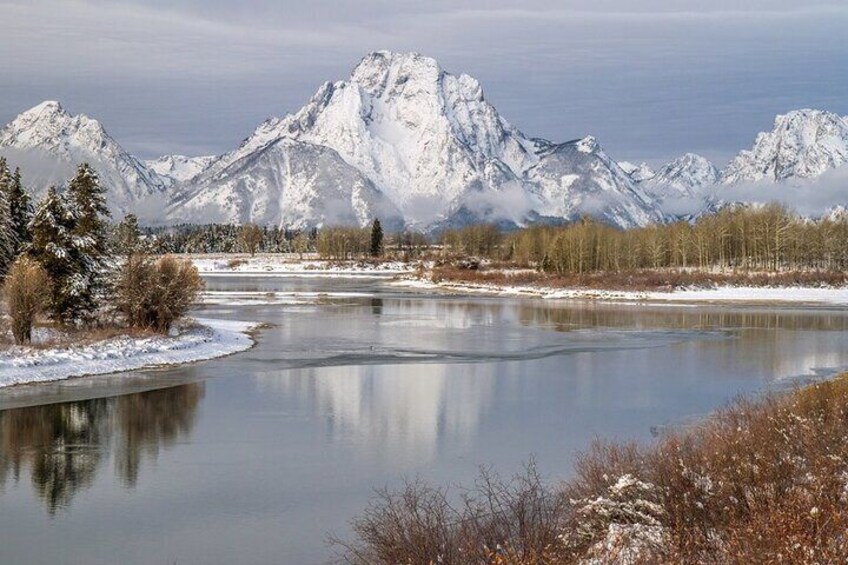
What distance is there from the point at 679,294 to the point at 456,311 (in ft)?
103

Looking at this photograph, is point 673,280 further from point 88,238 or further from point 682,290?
point 88,238

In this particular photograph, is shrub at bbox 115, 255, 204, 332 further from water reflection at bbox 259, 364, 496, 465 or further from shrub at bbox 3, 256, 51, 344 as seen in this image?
water reflection at bbox 259, 364, 496, 465

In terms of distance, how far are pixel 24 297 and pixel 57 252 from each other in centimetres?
537

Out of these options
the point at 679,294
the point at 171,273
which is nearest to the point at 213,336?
the point at 171,273

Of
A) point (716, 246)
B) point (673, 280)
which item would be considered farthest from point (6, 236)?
point (716, 246)

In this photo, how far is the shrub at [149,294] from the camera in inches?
1623

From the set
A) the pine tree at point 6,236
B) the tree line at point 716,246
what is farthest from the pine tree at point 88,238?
the tree line at point 716,246

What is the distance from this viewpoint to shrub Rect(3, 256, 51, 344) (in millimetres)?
34750

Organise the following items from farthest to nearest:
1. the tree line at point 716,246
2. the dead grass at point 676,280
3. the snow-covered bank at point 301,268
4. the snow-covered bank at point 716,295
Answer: the snow-covered bank at point 301,268 → the tree line at point 716,246 → the dead grass at point 676,280 → the snow-covered bank at point 716,295

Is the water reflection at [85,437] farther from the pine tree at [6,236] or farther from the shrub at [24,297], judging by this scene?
the pine tree at [6,236]

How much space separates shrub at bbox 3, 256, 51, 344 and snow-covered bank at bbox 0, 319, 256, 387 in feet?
6.27

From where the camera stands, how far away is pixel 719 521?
1146 cm

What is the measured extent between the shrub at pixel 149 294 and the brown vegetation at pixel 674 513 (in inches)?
1069

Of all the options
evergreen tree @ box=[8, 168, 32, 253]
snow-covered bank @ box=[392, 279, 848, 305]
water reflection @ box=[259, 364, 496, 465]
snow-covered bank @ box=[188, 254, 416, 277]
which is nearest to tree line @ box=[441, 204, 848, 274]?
snow-covered bank @ box=[392, 279, 848, 305]
